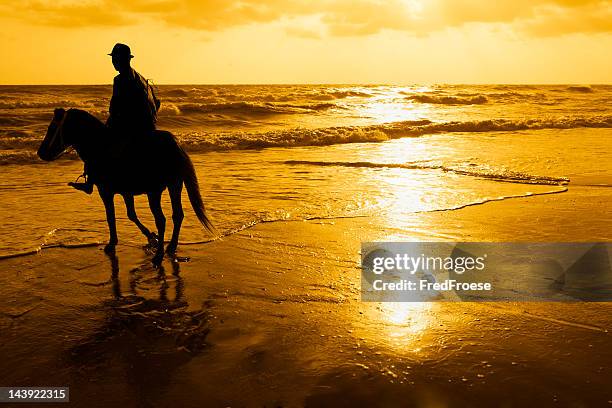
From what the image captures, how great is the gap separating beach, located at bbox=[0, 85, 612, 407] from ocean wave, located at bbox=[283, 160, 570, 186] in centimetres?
11

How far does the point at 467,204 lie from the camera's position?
897 centimetres

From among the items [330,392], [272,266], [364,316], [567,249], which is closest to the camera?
[330,392]

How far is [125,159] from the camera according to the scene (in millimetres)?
6082

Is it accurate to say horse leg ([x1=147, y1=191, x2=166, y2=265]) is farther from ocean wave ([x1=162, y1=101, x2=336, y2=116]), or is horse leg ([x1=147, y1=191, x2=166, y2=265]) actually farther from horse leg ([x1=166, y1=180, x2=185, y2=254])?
ocean wave ([x1=162, y1=101, x2=336, y2=116])

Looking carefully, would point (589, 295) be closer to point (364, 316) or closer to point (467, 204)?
point (364, 316)

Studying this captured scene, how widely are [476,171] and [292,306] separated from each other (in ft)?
29.7

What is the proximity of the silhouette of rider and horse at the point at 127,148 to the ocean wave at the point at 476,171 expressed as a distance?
7760 millimetres

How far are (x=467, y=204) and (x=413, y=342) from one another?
5459mm

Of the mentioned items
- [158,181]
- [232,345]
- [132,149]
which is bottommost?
[232,345]

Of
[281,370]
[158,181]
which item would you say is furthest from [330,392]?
[158,181]

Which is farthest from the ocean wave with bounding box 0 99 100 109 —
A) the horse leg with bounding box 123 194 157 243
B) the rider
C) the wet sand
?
the wet sand

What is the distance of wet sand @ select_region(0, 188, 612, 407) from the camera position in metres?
3.32

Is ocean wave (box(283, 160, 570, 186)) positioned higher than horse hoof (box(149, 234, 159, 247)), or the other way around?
ocean wave (box(283, 160, 570, 186))

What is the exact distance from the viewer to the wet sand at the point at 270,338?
3.32 metres
